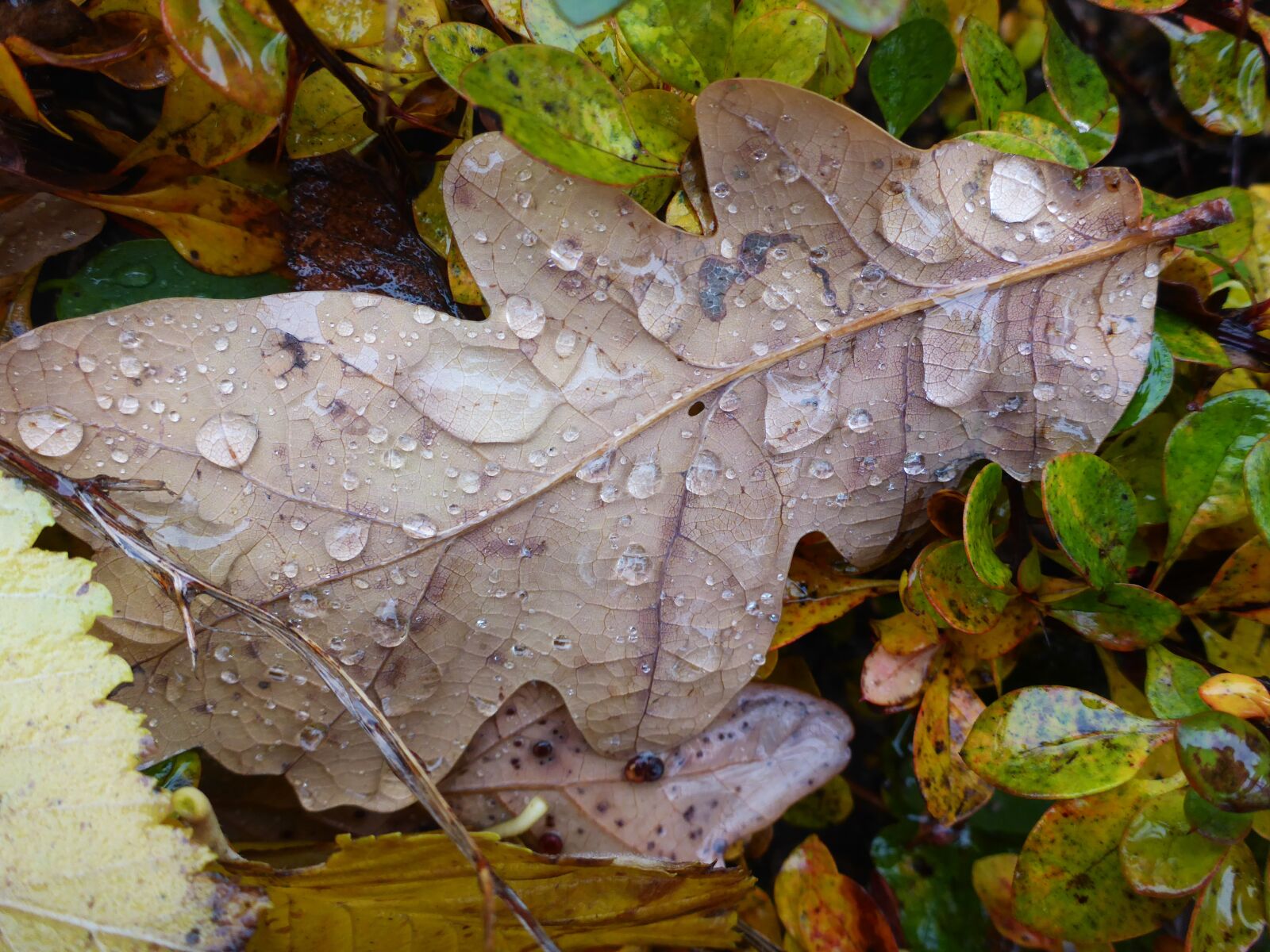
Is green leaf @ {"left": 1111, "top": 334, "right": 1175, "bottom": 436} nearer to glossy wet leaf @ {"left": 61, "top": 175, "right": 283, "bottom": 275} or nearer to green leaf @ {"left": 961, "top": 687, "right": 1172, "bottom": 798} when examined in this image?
green leaf @ {"left": 961, "top": 687, "right": 1172, "bottom": 798}

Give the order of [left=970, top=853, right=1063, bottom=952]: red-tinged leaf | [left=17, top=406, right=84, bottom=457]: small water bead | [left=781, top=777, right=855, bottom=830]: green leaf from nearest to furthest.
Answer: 1. [left=17, top=406, right=84, bottom=457]: small water bead
2. [left=970, top=853, right=1063, bottom=952]: red-tinged leaf
3. [left=781, top=777, right=855, bottom=830]: green leaf

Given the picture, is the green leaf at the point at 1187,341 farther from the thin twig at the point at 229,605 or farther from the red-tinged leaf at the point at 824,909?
the thin twig at the point at 229,605

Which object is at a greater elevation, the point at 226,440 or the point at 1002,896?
the point at 226,440

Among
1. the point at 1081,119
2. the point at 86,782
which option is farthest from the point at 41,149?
the point at 1081,119

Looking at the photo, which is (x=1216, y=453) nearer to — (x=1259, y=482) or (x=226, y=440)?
(x=1259, y=482)

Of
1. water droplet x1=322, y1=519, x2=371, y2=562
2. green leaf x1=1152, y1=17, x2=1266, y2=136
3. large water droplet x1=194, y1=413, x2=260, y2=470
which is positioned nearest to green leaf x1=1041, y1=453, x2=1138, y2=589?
green leaf x1=1152, y1=17, x2=1266, y2=136

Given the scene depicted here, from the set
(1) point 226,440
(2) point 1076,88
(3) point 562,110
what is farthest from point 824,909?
(2) point 1076,88

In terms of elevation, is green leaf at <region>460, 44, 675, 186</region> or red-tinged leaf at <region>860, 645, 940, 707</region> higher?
green leaf at <region>460, 44, 675, 186</region>
